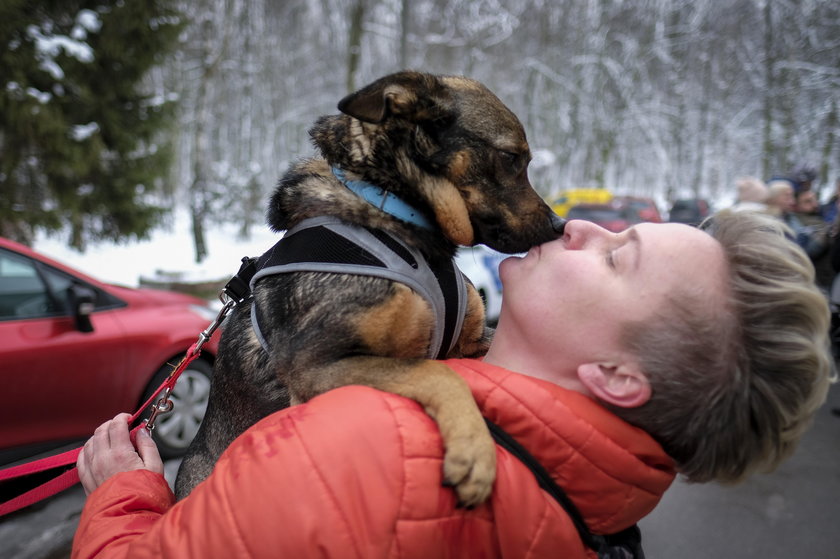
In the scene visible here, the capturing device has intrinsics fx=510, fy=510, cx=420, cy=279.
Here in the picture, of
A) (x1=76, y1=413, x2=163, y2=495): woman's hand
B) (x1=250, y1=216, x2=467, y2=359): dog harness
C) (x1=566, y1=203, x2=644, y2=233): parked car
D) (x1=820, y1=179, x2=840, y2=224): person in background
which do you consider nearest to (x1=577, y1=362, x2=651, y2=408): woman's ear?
(x1=250, y1=216, x2=467, y2=359): dog harness

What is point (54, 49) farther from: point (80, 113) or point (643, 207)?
point (643, 207)

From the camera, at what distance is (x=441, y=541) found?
1.08 meters

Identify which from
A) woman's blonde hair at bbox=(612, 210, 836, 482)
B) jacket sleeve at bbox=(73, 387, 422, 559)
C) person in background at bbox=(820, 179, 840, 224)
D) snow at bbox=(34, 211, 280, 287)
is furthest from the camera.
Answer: snow at bbox=(34, 211, 280, 287)

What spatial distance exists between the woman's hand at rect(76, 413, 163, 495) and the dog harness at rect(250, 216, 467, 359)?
1.68ft

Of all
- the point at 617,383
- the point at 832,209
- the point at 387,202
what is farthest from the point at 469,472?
the point at 832,209

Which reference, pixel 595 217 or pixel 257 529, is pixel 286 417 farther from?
pixel 595 217

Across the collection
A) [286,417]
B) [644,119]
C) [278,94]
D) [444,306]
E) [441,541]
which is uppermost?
[278,94]

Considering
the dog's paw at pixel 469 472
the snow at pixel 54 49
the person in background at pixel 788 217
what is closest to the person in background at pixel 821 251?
the person in background at pixel 788 217

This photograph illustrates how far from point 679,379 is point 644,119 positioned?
32386mm

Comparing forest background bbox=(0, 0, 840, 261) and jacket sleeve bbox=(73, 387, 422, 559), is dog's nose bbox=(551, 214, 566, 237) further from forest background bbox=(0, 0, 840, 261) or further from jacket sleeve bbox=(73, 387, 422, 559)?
forest background bbox=(0, 0, 840, 261)

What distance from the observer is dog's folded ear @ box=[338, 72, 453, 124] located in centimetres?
184

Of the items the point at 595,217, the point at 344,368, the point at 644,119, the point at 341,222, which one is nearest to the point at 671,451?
the point at 344,368

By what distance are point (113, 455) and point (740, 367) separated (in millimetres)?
1857

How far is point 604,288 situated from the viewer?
1435mm
